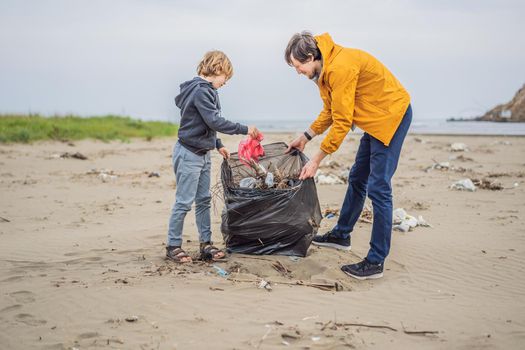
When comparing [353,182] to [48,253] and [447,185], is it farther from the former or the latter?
[447,185]

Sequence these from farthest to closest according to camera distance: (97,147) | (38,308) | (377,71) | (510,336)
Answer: (97,147) < (377,71) < (38,308) < (510,336)

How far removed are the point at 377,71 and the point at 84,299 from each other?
2552 millimetres

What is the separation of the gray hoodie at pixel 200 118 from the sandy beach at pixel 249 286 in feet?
3.16

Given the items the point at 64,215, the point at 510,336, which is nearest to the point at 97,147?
the point at 64,215

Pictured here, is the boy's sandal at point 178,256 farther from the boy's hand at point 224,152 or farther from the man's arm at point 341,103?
the man's arm at point 341,103

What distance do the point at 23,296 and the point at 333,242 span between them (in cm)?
253

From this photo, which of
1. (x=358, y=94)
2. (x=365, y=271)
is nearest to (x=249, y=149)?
(x=358, y=94)

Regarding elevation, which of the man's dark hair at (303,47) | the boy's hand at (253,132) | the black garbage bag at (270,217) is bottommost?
the black garbage bag at (270,217)

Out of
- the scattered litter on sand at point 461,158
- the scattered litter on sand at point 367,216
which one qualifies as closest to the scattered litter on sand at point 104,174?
the scattered litter on sand at point 367,216

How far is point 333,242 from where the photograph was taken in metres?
4.62

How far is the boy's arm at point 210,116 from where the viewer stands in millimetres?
3869

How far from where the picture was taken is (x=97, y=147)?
1411cm

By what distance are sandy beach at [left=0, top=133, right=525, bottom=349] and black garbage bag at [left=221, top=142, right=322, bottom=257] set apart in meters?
0.14

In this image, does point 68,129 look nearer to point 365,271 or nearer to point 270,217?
point 270,217
